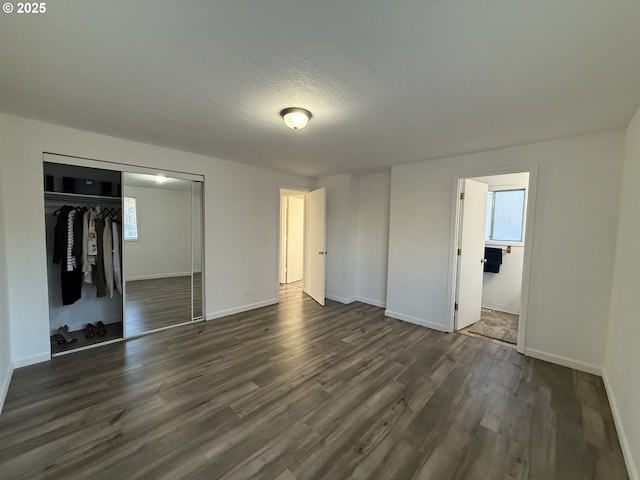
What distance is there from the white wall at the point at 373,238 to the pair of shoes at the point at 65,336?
13.8 feet

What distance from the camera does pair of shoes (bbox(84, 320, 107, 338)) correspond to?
3.23 m

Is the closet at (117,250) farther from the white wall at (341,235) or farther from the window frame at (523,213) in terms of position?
the window frame at (523,213)

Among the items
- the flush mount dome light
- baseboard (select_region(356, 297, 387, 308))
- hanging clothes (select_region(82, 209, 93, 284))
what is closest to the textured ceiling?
the flush mount dome light

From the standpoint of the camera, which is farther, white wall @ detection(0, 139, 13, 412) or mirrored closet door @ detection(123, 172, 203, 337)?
mirrored closet door @ detection(123, 172, 203, 337)

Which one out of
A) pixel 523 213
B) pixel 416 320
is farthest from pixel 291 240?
pixel 523 213

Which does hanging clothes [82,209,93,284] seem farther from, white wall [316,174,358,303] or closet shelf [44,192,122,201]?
white wall [316,174,358,303]

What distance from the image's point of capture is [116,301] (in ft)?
12.0

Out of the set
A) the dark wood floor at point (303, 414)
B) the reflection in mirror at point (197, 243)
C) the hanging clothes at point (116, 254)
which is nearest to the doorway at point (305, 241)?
the reflection in mirror at point (197, 243)

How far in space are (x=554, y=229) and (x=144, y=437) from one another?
411cm

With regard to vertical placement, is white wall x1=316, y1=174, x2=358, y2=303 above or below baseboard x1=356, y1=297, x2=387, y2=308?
above

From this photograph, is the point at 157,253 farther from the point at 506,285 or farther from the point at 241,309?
the point at 506,285

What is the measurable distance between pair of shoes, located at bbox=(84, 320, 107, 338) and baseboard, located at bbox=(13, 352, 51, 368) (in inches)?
19.1

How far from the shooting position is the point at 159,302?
377 centimetres

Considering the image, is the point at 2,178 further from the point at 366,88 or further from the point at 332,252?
the point at 332,252
